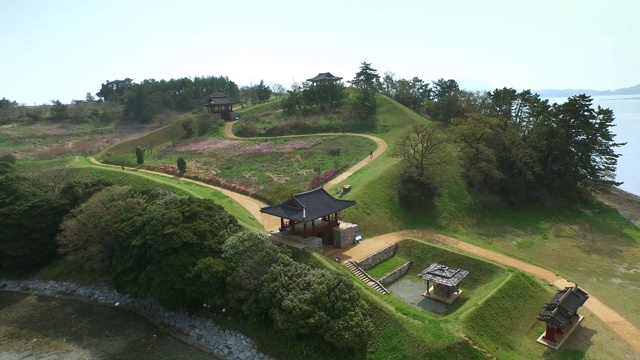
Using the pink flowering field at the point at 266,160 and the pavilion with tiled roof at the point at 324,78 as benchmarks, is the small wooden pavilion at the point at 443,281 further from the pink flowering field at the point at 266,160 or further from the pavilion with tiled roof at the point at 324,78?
the pavilion with tiled roof at the point at 324,78

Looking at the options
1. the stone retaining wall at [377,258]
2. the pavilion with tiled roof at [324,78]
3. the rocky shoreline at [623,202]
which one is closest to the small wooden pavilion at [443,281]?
the stone retaining wall at [377,258]

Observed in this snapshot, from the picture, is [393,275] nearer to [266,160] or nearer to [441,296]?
[441,296]

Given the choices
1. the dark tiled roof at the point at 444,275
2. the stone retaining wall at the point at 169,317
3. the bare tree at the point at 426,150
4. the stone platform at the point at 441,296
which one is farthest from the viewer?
the bare tree at the point at 426,150

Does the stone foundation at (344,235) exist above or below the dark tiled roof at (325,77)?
below

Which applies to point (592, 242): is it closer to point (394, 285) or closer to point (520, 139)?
point (520, 139)

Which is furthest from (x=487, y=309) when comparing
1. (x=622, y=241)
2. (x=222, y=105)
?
(x=222, y=105)

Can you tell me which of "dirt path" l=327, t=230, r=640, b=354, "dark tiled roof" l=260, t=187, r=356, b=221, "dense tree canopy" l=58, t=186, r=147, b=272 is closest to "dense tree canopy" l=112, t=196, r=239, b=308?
"dense tree canopy" l=58, t=186, r=147, b=272

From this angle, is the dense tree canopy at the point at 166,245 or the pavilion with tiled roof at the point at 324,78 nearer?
the dense tree canopy at the point at 166,245

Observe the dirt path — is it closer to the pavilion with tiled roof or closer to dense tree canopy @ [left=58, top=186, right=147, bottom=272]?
dense tree canopy @ [left=58, top=186, right=147, bottom=272]
